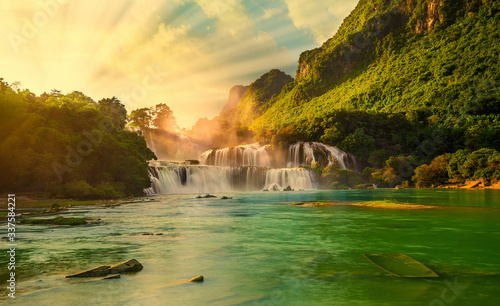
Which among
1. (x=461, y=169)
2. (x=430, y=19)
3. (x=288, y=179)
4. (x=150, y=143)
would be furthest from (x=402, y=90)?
(x=150, y=143)

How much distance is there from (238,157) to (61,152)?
45175 mm

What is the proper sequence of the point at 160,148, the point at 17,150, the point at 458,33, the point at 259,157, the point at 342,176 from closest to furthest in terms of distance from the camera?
1. the point at 17,150
2. the point at 342,176
3. the point at 259,157
4. the point at 458,33
5. the point at 160,148

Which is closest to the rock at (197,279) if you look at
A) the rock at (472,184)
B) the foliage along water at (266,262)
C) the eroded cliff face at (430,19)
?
the foliage along water at (266,262)

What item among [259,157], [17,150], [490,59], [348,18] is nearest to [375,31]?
[348,18]

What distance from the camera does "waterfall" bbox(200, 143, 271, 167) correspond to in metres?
74.1

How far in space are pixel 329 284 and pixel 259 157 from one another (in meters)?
69.4

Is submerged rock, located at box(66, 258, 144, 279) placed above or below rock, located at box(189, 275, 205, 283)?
above

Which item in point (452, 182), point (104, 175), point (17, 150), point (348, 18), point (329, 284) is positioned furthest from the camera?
point (348, 18)

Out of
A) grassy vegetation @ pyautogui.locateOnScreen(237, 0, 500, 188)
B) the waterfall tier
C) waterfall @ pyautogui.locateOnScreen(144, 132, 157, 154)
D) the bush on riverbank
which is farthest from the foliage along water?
waterfall @ pyautogui.locateOnScreen(144, 132, 157, 154)

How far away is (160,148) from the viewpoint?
10712 cm

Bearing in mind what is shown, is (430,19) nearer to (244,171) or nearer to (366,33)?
(366,33)

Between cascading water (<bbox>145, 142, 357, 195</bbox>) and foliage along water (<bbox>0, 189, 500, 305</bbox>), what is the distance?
3691cm

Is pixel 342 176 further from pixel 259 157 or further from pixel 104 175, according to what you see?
pixel 104 175

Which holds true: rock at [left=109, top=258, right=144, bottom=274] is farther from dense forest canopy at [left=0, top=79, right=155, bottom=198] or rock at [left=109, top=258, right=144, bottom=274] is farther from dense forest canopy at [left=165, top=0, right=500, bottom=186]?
dense forest canopy at [left=165, top=0, right=500, bottom=186]
